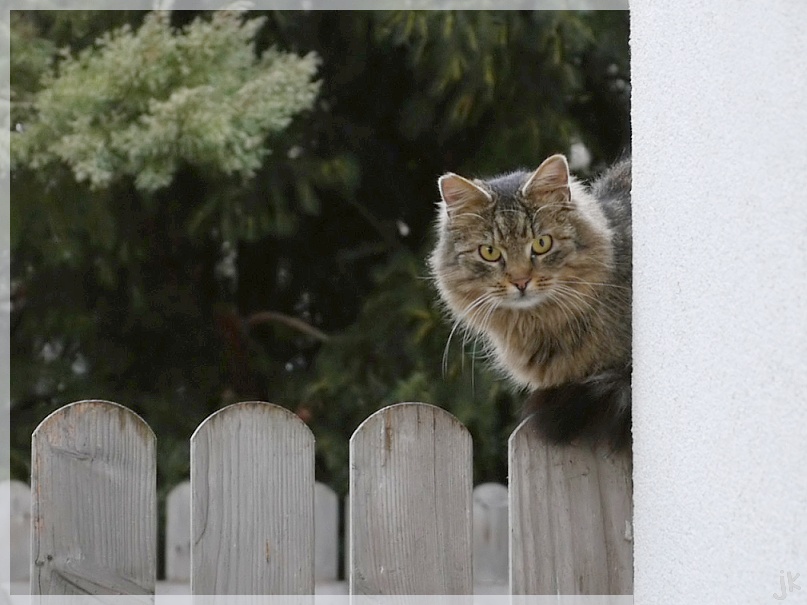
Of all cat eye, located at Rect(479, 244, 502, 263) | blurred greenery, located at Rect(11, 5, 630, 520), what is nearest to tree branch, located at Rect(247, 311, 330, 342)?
blurred greenery, located at Rect(11, 5, 630, 520)

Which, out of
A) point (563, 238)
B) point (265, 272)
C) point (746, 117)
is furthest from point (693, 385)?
point (265, 272)

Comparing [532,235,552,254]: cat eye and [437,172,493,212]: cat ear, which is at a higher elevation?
[437,172,493,212]: cat ear

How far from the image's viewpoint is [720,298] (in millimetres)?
1068

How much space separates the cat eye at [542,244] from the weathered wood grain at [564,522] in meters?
0.45

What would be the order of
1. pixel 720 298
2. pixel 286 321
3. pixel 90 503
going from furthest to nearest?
pixel 286 321 → pixel 90 503 → pixel 720 298

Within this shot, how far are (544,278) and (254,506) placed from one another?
2.22 feet

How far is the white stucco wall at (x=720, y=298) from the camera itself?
0.90 m

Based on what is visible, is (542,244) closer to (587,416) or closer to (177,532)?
(587,416)

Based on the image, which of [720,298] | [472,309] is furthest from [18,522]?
[720,298]

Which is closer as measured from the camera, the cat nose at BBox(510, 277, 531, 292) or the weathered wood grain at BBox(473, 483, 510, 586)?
the cat nose at BBox(510, 277, 531, 292)

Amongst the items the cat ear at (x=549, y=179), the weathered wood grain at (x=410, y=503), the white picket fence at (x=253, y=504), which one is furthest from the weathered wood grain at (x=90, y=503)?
the cat ear at (x=549, y=179)

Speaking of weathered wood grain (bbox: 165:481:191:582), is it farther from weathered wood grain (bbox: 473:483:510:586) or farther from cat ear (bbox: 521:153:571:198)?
cat ear (bbox: 521:153:571:198)

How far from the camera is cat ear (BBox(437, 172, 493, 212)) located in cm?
192

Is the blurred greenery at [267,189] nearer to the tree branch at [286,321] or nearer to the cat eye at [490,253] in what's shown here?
the tree branch at [286,321]
